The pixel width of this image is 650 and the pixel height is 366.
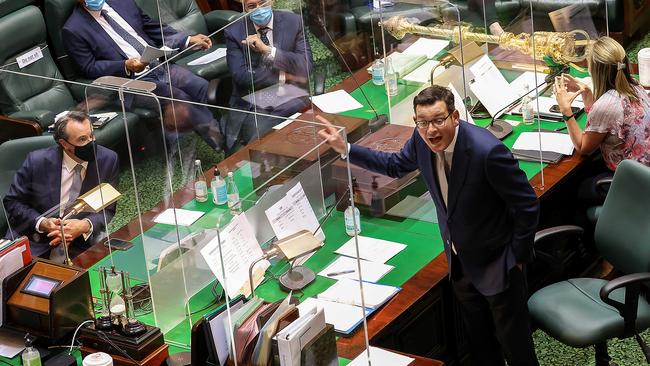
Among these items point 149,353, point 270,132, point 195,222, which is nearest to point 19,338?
point 149,353

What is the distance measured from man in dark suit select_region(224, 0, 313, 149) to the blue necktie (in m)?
1.43

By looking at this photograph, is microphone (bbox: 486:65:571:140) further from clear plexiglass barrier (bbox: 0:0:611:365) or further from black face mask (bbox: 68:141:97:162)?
black face mask (bbox: 68:141:97:162)

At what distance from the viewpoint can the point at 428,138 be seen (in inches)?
167

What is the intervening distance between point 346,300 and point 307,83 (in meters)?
1.37

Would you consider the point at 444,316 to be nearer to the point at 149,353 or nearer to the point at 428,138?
the point at 428,138

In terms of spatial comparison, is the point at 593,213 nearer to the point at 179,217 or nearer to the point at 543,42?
the point at 543,42

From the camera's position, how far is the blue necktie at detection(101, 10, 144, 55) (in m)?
6.88

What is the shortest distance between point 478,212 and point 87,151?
145cm

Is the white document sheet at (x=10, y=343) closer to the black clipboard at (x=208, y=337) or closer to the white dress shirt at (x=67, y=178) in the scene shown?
the white dress shirt at (x=67, y=178)

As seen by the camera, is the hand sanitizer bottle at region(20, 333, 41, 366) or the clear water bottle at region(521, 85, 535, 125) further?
the clear water bottle at region(521, 85, 535, 125)

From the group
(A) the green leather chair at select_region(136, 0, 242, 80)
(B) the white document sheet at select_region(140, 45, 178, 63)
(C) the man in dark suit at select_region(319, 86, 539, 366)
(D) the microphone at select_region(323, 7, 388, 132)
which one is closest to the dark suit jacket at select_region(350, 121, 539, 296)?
(C) the man in dark suit at select_region(319, 86, 539, 366)

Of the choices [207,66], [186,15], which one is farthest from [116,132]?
[186,15]

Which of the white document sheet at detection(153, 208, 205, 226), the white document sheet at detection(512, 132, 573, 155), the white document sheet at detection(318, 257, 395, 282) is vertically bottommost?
the white document sheet at detection(512, 132, 573, 155)

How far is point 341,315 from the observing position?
4.36 meters
